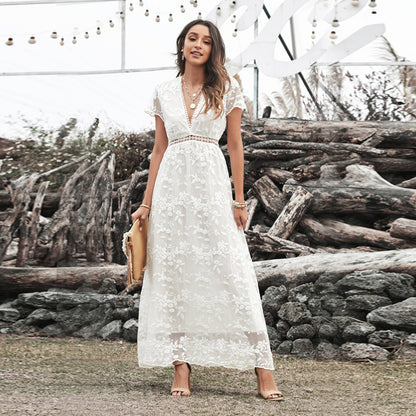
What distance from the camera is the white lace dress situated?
333 cm

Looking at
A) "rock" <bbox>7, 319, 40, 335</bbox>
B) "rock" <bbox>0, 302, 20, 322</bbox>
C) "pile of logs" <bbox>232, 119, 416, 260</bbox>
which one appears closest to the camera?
"rock" <bbox>7, 319, 40, 335</bbox>

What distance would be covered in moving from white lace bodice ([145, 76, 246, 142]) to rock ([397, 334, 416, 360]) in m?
2.22

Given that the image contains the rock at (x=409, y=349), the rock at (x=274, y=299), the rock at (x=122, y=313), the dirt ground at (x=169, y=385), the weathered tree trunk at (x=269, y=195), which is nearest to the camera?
the dirt ground at (x=169, y=385)

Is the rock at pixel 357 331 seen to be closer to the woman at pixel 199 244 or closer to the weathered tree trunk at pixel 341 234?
the weathered tree trunk at pixel 341 234

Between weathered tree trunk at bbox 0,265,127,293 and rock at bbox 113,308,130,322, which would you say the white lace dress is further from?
weathered tree trunk at bbox 0,265,127,293

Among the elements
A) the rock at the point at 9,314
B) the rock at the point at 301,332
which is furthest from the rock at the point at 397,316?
the rock at the point at 9,314

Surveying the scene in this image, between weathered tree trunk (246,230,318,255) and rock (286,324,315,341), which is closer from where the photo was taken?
rock (286,324,315,341)

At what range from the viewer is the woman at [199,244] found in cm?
333

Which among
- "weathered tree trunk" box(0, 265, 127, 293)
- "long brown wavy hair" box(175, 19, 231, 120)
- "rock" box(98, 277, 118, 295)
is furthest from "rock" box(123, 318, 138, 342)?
"long brown wavy hair" box(175, 19, 231, 120)

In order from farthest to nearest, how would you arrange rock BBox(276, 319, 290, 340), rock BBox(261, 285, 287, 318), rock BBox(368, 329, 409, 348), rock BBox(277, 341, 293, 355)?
rock BBox(261, 285, 287, 318) → rock BBox(276, 319, 290, 340) → rock BBox(277, 341, 293, 355) → rock BBox(368, 329, 409, 348)

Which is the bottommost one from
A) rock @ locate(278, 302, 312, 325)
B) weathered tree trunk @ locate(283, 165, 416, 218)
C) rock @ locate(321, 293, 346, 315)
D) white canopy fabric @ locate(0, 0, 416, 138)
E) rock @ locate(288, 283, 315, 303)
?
rock @ locate(278, 302, 312, 325)

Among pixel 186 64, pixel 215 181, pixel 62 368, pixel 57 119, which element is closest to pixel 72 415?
pixel 215 181

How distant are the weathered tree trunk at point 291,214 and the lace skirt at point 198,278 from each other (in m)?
3.25

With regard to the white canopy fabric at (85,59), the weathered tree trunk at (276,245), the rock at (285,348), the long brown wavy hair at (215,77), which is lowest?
the rock at (285,348)
